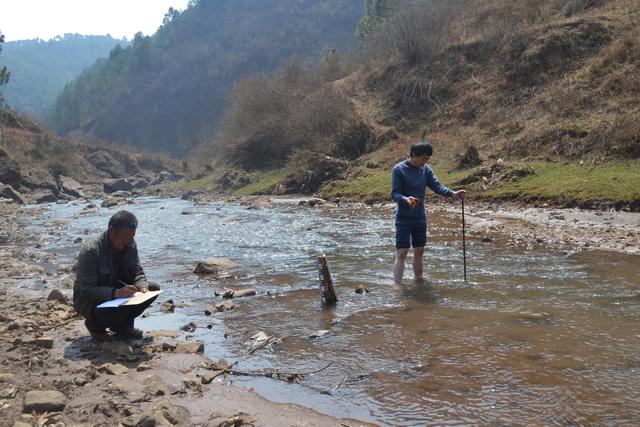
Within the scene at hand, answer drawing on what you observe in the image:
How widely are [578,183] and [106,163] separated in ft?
262

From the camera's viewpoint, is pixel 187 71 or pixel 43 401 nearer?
pixel 43 401

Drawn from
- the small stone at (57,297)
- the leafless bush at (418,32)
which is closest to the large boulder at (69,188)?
the leafless bush at (418,32)

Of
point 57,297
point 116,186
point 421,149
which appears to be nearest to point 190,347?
point 57,297

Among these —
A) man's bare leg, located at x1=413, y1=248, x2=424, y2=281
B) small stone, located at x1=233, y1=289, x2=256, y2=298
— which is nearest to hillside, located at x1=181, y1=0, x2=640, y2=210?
man's bare leg, located at x1=413, y1=248, x2=424, y2=281

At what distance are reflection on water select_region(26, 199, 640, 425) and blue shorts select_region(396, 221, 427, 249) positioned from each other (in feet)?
2.49

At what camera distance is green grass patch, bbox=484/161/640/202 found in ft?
54.3

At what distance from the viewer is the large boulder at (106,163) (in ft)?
274

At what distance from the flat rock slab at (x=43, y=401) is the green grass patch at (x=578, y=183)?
15.8m

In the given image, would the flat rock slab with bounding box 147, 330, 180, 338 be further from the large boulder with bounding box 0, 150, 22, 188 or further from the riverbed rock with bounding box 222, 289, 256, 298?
the large boulder with bounding box 0, 150, 22, 188

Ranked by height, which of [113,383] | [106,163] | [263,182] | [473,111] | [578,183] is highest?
[473,111]

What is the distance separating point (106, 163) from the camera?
85.4 meters

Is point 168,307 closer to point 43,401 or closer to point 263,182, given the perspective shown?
point 43,401

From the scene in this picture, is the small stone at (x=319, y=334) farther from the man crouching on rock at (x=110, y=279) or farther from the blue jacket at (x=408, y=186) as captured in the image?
the blue jacket at (x=408, y=186)

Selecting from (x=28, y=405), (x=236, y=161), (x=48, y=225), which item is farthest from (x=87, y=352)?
(x=236, y=161)
